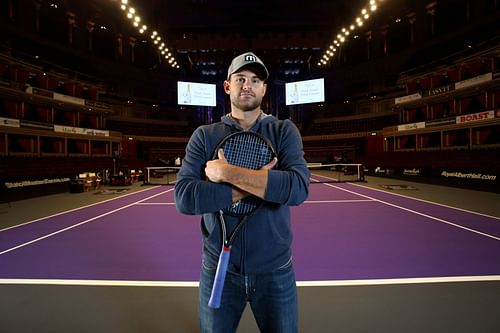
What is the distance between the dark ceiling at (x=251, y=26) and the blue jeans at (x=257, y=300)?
2901 cm

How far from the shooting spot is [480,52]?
2366 centimetres

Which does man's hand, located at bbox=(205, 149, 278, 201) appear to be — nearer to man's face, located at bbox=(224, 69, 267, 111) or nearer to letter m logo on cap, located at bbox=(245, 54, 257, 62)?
man's face, located at bbox=(224, 69, 267, 111)

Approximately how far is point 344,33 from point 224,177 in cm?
2847

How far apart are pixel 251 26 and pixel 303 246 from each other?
32.5 meters

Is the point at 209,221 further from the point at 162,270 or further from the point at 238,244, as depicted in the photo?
the point at 162,270

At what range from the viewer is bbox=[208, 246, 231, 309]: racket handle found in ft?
4.98

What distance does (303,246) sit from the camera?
18.1 ft

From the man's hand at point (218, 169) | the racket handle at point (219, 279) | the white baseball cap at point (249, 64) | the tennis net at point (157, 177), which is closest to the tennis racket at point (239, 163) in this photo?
the racket handle at point (219, 279)

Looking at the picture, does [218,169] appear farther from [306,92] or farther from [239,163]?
[306,92]

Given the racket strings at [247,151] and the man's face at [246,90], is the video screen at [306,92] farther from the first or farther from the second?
the racket strings at [247,151]

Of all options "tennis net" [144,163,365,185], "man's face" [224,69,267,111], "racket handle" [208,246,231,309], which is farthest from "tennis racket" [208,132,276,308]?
"tennis net" [144,163,365,185]

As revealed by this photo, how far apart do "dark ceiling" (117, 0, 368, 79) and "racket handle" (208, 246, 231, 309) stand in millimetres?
28987

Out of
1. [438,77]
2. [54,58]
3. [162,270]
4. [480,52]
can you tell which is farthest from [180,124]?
[162,270]

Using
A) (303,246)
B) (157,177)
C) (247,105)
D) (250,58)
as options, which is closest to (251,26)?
(157,177)
